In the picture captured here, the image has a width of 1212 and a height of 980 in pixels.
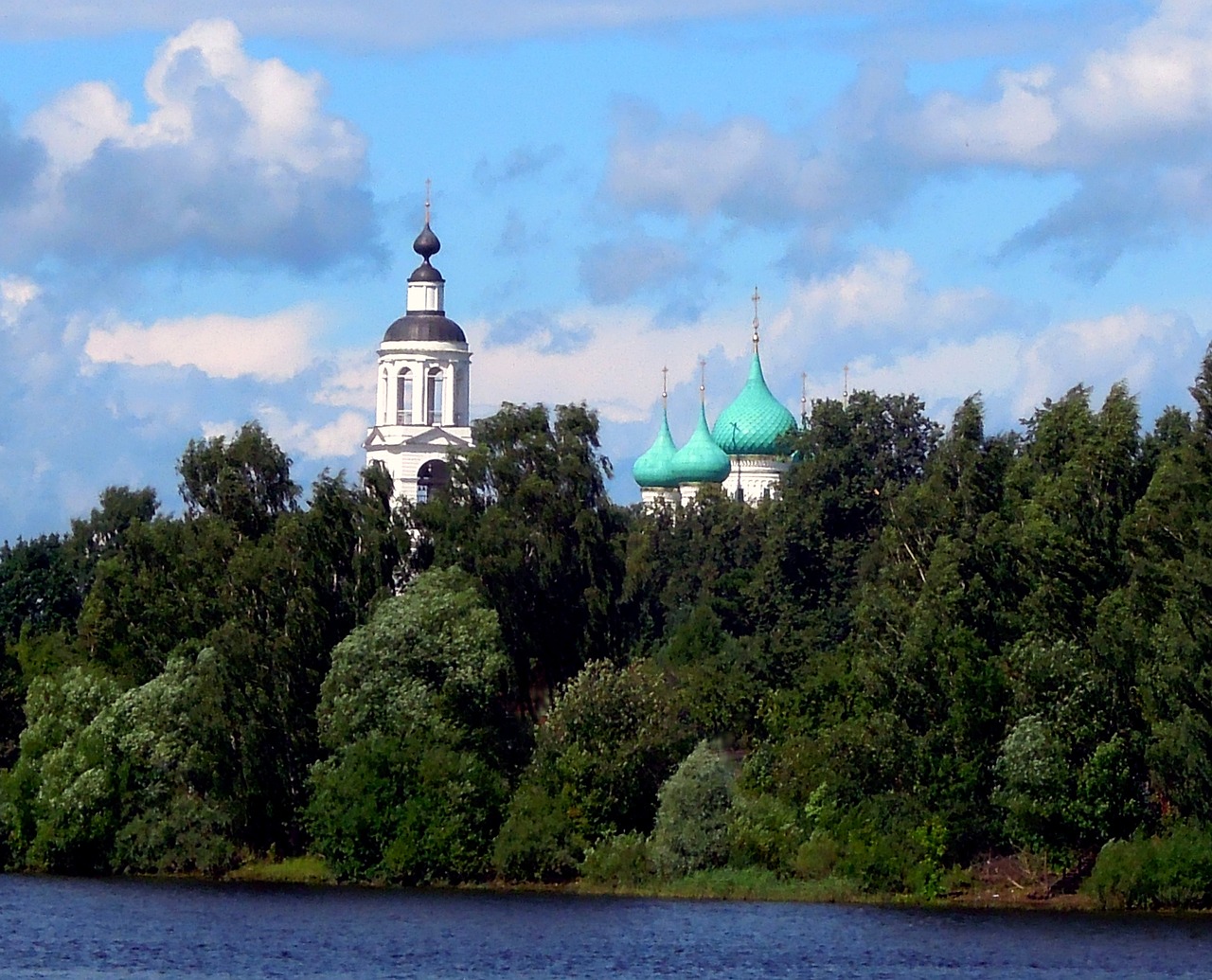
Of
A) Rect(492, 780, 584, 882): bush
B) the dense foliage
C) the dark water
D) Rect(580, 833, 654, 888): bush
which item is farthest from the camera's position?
Rect(492, 780, 584, 882): bush

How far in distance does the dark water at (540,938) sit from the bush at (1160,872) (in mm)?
755

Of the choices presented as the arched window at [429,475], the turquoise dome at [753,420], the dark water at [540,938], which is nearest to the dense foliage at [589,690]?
the dark water at [540,938]

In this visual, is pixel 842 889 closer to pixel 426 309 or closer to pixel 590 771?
pixel 590 771

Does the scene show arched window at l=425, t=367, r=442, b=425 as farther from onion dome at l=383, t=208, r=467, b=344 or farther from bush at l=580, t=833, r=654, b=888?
bush at l=580, t=833, r=654, b=888

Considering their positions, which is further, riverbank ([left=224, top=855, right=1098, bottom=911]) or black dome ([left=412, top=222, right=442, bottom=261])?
black dome ([left=412, top=222, right=442, bottom=261])

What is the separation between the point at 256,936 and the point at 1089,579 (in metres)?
17.4

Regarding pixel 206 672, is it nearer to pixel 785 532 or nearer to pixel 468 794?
pixel 468 794

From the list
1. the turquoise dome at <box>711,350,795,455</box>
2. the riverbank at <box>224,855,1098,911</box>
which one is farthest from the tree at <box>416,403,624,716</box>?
the turquoise dome at <box>711,350,795,455</box>

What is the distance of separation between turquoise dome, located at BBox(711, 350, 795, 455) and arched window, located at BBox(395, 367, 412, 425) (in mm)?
21808

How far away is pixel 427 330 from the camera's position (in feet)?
274

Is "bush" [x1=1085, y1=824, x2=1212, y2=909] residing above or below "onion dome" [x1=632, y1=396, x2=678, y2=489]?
below

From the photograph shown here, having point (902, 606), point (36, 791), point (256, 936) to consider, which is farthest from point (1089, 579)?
point (36, 791)

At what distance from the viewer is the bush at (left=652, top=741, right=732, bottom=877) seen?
50.3 m

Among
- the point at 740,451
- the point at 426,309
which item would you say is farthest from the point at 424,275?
the point at 740,451
